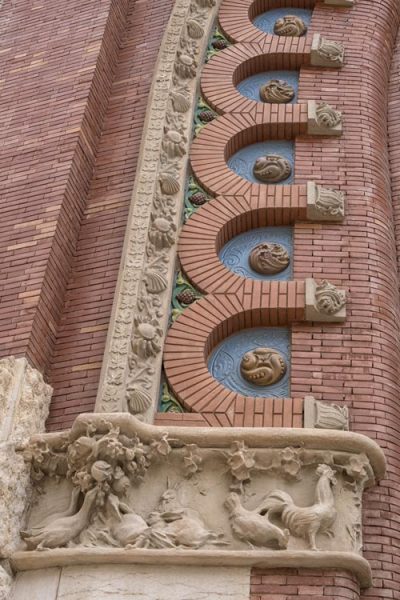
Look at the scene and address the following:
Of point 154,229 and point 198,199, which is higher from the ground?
point 198,199

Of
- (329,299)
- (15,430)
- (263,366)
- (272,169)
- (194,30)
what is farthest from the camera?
(194,30)

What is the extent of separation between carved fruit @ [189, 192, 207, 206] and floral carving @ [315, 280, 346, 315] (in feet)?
4.26

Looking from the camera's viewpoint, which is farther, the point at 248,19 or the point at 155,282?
the point at 248,19

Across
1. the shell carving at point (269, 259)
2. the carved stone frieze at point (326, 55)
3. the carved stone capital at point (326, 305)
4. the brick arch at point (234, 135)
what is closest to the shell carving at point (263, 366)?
the carved stone capital at point (326, 305)

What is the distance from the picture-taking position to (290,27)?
9289 mm

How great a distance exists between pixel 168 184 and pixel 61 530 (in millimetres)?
2866

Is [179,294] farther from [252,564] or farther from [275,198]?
[252,564]

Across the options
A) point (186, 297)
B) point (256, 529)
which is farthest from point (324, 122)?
point (256, 529)

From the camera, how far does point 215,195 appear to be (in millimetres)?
7746

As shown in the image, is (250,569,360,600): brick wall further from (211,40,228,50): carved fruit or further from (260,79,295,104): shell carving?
(211,40,228,50): carved fruit

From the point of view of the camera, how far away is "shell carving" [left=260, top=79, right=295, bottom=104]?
859 cm

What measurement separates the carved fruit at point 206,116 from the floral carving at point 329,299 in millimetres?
2164

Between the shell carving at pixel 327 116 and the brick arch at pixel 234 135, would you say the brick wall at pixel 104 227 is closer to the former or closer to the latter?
the brick arch at pixel 234 135

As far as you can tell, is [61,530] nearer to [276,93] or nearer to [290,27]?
Result: [276,93]
